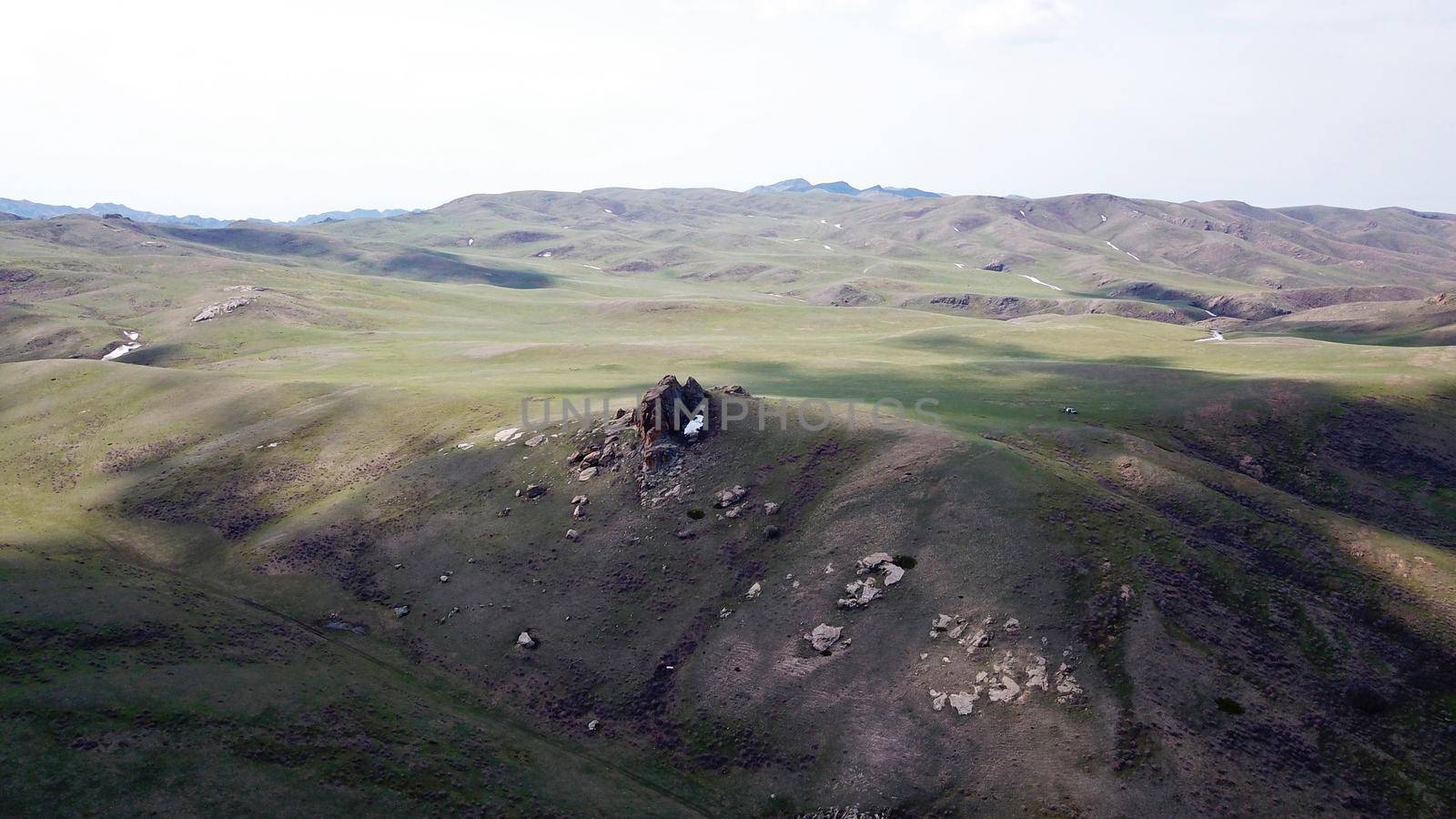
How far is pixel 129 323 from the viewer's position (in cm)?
15900

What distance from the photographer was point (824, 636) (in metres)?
50.0

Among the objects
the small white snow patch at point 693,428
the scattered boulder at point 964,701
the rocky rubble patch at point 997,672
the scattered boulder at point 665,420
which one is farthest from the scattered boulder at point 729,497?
the scattered boulder at point 964,701

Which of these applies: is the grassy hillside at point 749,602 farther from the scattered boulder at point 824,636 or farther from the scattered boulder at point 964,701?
the scattered boulder at point 824,636

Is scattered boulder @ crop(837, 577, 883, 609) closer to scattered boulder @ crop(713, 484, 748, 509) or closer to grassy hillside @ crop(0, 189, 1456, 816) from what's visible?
grassy hillside @ crop(0, 189, 1456, 816)

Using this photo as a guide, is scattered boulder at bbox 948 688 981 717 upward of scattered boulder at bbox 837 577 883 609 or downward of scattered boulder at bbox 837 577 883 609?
downward

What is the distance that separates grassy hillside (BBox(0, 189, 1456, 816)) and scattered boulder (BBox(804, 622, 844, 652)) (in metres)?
0.69

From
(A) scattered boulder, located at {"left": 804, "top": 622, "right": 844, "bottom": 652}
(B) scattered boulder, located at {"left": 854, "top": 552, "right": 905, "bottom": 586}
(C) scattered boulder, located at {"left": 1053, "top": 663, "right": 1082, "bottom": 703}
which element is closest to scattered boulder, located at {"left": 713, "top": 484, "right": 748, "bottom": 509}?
(B) scattered boulder, located at {"left": 854, "top": 552, "right": 905, "bottom": 586}

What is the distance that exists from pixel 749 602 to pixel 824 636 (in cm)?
635

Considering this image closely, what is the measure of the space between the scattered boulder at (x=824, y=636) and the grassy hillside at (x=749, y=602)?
687mm

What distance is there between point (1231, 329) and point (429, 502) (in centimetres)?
17868

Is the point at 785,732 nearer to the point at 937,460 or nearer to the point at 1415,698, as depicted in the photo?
the point at 937,460

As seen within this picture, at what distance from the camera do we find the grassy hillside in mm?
39688

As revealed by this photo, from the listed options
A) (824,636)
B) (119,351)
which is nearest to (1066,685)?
(824,636)

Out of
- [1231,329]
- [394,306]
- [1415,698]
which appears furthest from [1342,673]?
[394,306]
